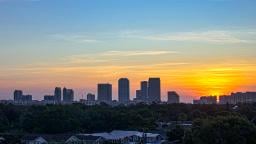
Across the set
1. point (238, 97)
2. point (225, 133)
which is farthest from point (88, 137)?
point (238, 97)

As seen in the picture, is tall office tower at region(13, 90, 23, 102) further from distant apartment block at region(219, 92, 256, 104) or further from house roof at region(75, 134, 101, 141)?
house roof at region(75, 134, 101, 141)

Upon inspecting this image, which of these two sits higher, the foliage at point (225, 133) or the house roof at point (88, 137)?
the foliage at point (225, 133)

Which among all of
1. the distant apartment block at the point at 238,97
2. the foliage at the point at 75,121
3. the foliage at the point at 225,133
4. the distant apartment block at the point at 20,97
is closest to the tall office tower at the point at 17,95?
the distant apartment block at the point at 20,97

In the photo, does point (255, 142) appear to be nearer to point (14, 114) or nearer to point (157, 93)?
point (14, 114)

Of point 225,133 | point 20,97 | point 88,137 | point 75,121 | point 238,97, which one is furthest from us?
point 20,97

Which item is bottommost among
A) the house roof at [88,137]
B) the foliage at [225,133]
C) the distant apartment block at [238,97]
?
the house roof at [88,137]

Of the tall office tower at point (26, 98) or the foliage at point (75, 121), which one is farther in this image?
the tall office tower at point (26, 98)

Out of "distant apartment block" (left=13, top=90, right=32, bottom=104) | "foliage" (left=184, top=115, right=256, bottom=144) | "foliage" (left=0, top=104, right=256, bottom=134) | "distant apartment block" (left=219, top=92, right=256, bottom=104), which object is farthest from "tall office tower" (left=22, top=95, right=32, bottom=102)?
"foliage" (left=184, top=115, right=256, bottom=144)

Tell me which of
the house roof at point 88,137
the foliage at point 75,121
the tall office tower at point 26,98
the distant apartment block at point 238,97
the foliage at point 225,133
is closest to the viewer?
the foliage at point 225,133

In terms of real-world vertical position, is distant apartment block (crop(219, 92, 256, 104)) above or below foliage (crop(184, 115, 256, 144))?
above

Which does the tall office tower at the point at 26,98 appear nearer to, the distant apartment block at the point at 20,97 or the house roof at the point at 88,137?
the distant apartment block at the point at 20,97

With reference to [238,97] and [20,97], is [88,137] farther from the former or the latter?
[20,97]

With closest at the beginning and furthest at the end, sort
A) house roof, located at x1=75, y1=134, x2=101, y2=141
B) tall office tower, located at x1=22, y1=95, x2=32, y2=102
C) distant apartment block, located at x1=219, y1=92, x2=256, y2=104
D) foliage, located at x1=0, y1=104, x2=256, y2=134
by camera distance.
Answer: house roof, located at x1=75, y1=134, x2=101, y2=141
foliage, located at x1=0, y1=104, x2=256, y2=134
distant apartment block, located at x1=219, y1=92, x2=256, y2=104
tall office tower, located at x1=22, y1=95, x2=32, y2=102

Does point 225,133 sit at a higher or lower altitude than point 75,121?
lower
